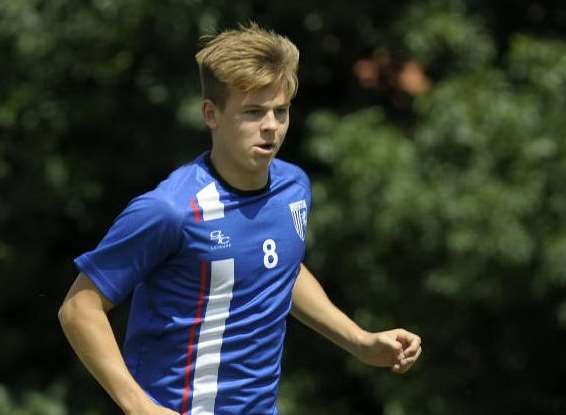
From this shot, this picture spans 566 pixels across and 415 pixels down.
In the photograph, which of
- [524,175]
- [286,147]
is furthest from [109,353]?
[286,147]

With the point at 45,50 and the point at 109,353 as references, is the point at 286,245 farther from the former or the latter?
the point at 45,50

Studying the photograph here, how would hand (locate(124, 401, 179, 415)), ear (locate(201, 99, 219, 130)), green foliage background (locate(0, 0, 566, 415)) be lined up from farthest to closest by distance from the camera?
green foliage background (locate(0, 0, 566, 415)) < ear (locate(201, 99, 219, 130)) < hand (locate(124, 401, 179, 415))

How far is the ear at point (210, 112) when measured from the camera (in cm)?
362

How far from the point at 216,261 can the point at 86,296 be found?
0.32 metres

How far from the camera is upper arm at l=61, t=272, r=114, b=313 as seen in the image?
3404 mm

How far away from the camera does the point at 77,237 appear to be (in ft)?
28.7

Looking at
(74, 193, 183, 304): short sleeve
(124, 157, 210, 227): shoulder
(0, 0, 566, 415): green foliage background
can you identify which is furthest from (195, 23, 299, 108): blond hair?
(0, 0, 566, 415): green foliage background

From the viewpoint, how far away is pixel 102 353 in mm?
3348

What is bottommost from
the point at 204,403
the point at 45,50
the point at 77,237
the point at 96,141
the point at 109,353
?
the point at 77,237

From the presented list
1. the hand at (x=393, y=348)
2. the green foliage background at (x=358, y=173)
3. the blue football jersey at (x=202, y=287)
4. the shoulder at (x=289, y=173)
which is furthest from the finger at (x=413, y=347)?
the green foliage background at (x=358, y=173)

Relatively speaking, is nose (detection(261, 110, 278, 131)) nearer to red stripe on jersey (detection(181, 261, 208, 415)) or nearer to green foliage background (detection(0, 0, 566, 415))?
red stripe on jersey (detection(181, 261, 208, 415))

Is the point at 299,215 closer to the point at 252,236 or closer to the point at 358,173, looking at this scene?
the point at 252,236

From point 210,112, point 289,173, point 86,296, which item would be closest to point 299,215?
point 289,173

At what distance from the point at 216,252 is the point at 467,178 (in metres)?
3.28
